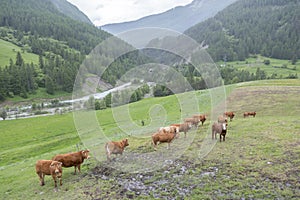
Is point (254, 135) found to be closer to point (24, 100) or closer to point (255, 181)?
point (255, 181)

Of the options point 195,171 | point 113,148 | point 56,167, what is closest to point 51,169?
point 56,167

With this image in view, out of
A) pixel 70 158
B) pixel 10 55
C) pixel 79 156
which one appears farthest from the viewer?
pixel 10 55

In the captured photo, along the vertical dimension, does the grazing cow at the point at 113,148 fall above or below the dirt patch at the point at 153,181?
above

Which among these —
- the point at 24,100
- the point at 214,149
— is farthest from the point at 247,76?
the point at 214,149

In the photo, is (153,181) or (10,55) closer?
(153,181)

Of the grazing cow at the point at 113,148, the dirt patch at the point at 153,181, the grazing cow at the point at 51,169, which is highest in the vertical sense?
the grazing cow at the point at 113,148

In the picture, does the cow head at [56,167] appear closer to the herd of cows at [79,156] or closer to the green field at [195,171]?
the herd of cows at [79,156]

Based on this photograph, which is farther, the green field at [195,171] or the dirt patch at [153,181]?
the dirt patch at [153,181]

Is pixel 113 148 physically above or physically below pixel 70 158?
above

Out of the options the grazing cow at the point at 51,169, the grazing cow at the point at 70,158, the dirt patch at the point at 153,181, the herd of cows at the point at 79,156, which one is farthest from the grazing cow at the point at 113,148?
the grazing cow at the point at 51,169

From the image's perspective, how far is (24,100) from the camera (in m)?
129

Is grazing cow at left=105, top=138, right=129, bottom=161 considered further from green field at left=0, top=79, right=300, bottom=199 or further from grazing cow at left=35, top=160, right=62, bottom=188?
grazing cow at left=35, top=160, right=62, bottom=188

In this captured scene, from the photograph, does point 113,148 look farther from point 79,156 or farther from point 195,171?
point 195,171

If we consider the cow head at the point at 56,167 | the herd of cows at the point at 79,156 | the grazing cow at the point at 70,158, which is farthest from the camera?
the grazing cow at the point at 70,158
